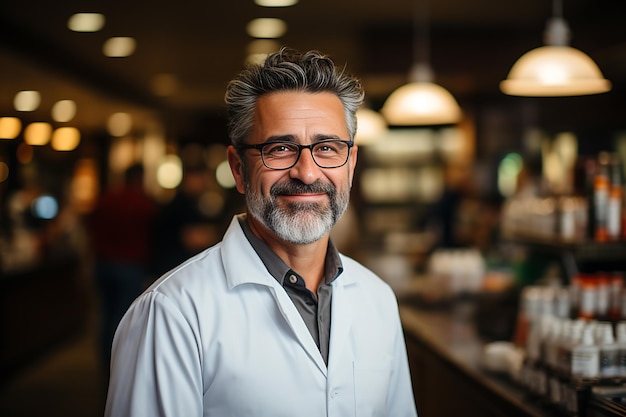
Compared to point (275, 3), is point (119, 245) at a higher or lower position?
lower

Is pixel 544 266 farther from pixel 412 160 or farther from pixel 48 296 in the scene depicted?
pixel 412 160

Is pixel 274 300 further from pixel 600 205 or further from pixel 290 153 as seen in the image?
pixel 600 205

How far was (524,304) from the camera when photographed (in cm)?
378

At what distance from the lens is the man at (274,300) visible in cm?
182

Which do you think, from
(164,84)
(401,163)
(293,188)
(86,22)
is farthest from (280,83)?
(164,84)

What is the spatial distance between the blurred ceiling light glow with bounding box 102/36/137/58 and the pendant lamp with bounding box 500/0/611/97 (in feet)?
19.6

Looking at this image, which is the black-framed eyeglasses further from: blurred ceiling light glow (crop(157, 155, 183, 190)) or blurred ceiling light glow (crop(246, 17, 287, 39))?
blurred ceiling light glow (crop(157, 155, 183, 190))

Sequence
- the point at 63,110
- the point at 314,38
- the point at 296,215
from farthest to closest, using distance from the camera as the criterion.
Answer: the point at 63,110
the point at 314,38
the point at 296,215

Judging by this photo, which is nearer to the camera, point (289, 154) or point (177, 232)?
point (289, 154)

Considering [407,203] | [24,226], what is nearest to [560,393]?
[24,226]

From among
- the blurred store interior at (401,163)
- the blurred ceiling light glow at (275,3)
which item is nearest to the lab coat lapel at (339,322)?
the blurred store interior at (401,163)

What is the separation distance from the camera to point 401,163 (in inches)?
517

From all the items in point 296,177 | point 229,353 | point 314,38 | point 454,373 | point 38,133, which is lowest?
point 454,373

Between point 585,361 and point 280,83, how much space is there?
4.94 ft
